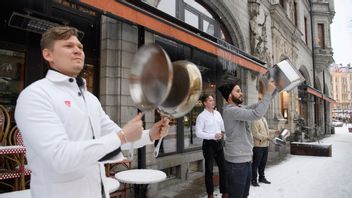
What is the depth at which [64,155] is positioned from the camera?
123 cm

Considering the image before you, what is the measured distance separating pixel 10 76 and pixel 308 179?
23.6ft

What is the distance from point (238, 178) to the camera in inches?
147

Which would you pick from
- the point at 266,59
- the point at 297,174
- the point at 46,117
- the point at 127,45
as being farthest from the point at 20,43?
the point at 266,59

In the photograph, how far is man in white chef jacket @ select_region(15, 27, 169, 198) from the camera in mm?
1265

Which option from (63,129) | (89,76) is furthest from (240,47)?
(63,129)

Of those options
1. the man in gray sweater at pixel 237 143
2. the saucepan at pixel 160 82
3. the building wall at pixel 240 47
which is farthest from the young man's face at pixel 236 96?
the saucepan at pixel 160 82

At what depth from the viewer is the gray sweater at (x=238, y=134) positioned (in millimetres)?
3770

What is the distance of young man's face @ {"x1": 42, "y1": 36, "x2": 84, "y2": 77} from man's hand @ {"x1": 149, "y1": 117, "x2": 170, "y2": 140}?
0.57 meters

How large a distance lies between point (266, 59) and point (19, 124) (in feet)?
40.8

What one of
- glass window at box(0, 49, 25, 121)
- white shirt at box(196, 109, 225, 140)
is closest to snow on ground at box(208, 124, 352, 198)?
white shirt at box(196, 109, 225, 140)

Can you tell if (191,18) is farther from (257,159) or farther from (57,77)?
(57,77)

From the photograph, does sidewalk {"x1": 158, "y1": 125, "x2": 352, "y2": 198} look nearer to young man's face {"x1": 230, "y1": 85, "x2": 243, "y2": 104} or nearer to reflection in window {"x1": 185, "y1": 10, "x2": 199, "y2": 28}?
young man's face {"x1": 230, "y1": 85, "x2": 243, "y2": 104}

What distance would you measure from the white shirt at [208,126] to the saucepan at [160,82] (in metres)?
4.08

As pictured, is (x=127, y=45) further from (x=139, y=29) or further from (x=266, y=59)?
(x=266, y=59)
